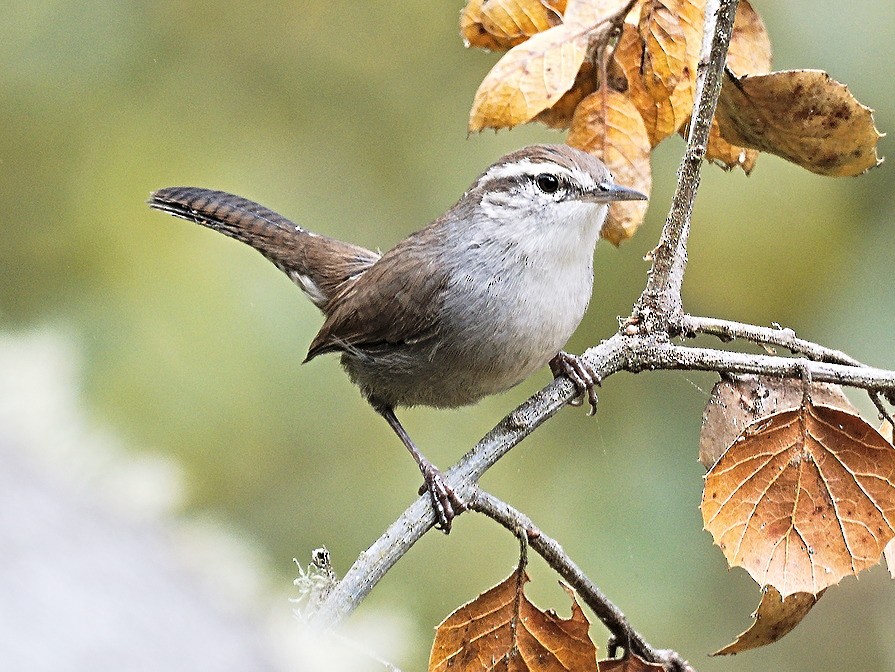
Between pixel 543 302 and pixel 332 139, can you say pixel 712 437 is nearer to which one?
pixel 543 302

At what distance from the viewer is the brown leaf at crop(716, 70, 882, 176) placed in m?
2.65

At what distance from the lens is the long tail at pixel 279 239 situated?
15.6ft

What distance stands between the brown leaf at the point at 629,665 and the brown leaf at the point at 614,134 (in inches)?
55.4

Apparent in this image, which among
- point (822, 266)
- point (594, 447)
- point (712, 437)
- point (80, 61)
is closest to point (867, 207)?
point (822, 266)

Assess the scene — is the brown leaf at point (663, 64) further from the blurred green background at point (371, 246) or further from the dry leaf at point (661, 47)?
the blurred green background at point (371, 246)

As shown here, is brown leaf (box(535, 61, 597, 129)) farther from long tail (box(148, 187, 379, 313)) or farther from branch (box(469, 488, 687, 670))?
long tail (box(148, 187, 379, 313))

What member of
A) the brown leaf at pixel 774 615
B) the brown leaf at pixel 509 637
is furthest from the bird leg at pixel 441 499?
the brown leaf at pixel 774 615

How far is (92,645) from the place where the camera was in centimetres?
86

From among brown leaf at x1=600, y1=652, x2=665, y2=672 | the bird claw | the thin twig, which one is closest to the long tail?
the bird claw

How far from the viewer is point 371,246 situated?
18.0 feet

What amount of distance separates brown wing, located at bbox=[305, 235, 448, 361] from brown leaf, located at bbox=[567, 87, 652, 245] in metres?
0.76

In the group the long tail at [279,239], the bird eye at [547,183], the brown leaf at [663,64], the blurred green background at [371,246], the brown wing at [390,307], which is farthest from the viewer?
the long tail at [279,239]

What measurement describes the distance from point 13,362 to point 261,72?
4.77 metres

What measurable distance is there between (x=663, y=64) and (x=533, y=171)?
2.22 feet
